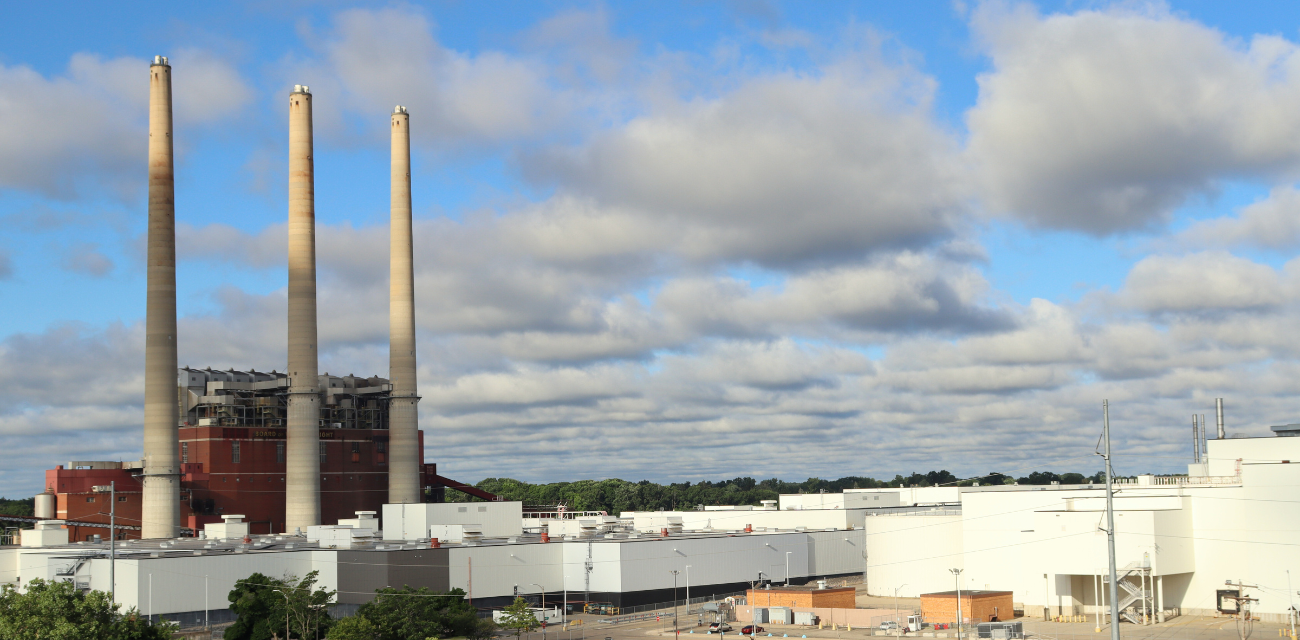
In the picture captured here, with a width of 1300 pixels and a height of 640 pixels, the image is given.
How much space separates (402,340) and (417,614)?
68.1 metres

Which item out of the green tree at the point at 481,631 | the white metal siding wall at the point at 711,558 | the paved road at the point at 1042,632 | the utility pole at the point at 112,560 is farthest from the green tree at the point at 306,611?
the white metal siding wall at the point at 711,558

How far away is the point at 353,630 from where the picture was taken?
250ft

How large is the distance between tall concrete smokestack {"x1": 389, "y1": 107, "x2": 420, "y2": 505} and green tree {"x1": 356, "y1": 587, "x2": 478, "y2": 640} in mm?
59209

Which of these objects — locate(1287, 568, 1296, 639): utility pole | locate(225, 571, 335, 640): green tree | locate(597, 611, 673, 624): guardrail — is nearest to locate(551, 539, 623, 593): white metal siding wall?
locate(597, 611, 673, 624): guardrail

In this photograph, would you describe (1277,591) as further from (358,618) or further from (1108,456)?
(358,618)

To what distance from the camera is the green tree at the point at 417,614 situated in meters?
80.2

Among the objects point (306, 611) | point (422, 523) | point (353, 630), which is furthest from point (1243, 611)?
point (422, 523)

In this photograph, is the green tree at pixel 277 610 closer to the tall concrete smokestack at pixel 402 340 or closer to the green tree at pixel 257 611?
the green tree at pixel 257 611

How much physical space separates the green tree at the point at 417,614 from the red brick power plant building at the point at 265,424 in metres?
53.4

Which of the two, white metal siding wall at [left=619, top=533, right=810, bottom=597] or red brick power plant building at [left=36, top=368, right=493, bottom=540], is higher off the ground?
red brick power plant building at [left=36, top=368, right=493, bottom=540]

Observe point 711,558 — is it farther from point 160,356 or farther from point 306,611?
point 160,356

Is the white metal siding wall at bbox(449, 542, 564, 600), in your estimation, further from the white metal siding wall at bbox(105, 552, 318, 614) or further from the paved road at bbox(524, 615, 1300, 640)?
the white metal siding wall at bbox(105, 552, 318, 614)

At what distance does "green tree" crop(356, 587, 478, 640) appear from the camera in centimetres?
8019

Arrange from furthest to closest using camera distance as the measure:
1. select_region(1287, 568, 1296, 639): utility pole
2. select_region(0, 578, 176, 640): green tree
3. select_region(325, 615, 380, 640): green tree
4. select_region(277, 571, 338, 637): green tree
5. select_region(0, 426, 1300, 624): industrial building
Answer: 1. select_region(0, 426, 1300, 624): industrial building
2. select_region(1287, 568, 1296, 639): utility pole
3. select_region(277, 571, 338, 637): green tree
4. select_region(325, 615, 380, 640): green tree
5. select_region(0, 578, 176, 640): green tree
